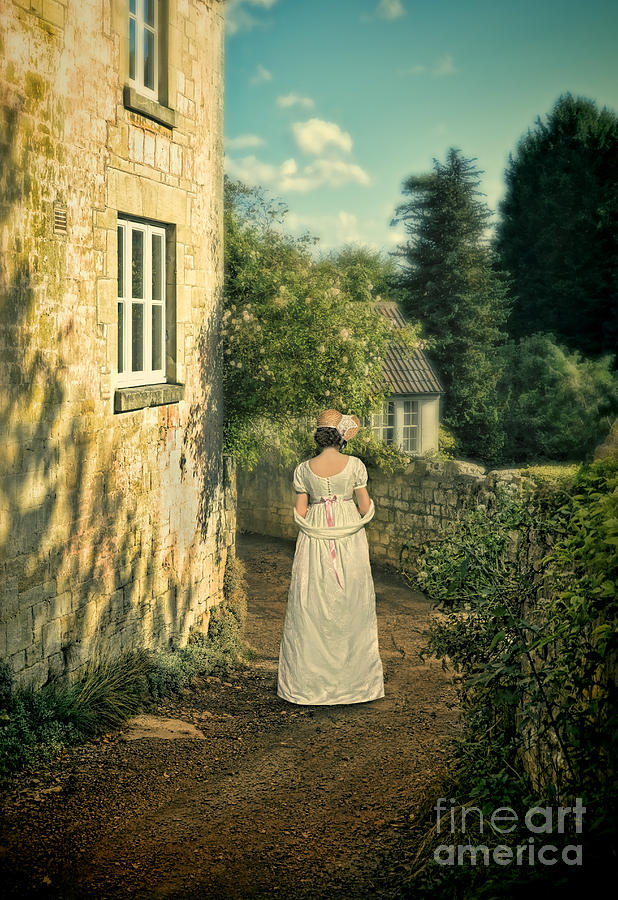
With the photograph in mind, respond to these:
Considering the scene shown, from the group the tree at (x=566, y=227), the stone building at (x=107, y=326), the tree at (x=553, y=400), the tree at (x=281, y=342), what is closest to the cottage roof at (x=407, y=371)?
the tree at (x=553, y=400)

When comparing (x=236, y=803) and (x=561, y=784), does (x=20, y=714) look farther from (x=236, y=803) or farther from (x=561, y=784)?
(x=561, y=784)

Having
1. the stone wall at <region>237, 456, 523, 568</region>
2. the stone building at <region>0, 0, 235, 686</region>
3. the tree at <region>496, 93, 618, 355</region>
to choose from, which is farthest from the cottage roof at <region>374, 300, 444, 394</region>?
the stone building at <region>0, 0, 235, 686</region>

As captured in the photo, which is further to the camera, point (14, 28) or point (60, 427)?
point (60, 427)

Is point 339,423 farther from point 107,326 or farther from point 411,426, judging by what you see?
point 411,426

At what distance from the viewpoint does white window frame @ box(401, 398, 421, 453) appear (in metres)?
24.2

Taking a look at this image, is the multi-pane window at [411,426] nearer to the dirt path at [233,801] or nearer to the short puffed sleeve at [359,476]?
the dirt path at [233,801]

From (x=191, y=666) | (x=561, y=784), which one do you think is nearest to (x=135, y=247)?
(x=191, y=666)

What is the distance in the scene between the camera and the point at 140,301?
7.49 meters

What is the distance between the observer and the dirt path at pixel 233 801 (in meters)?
4.01

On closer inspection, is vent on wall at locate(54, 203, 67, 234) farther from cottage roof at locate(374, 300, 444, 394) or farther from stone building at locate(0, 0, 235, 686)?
cottage roof at locate(374, 300, 444, 394)

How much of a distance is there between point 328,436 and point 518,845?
12.2ft

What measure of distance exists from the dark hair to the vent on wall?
7.65ft

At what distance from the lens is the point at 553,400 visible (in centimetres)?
2592

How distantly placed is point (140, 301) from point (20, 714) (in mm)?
3595
